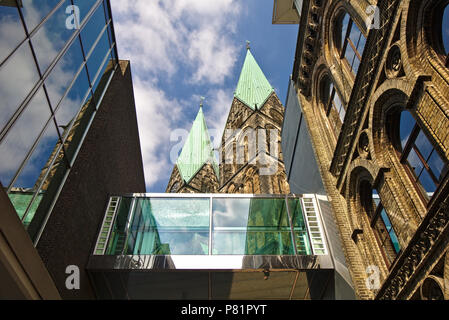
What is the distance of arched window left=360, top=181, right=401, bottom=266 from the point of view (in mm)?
7152

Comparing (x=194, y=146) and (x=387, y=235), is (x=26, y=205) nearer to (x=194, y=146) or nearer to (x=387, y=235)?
(x=387, y=235)

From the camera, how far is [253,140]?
4344 cm

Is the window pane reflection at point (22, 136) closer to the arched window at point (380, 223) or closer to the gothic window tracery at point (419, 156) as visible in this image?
the gothic window tracery at point (419, 156)

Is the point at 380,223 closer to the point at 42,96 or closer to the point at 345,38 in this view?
the point at 345,38

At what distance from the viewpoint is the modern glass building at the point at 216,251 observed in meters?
9.09

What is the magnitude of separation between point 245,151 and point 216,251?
34.1 m

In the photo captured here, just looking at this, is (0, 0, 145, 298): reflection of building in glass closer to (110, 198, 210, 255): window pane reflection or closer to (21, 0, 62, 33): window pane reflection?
(21, 0, 62, 33): window pane reflection

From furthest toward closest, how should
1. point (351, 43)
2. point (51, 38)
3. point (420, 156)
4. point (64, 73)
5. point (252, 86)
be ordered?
point (252, 86) < point (351, 43) < point (64, 73) < point (51, 38) < point (420, 156)

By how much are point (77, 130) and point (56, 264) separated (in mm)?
3316

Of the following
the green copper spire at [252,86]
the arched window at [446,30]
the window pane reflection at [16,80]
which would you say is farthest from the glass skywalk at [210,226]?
the green copper spire at [252,86]

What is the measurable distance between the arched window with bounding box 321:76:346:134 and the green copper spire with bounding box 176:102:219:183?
160ft

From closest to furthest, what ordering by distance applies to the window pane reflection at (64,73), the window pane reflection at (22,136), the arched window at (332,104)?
the window pane reflection at (22,136) → the window pane reflection at (64,73) → the arched window at (332,104)

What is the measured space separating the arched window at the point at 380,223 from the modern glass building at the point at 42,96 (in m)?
7.20

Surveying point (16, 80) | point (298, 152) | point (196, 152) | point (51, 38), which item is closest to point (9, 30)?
point (16, 80)
